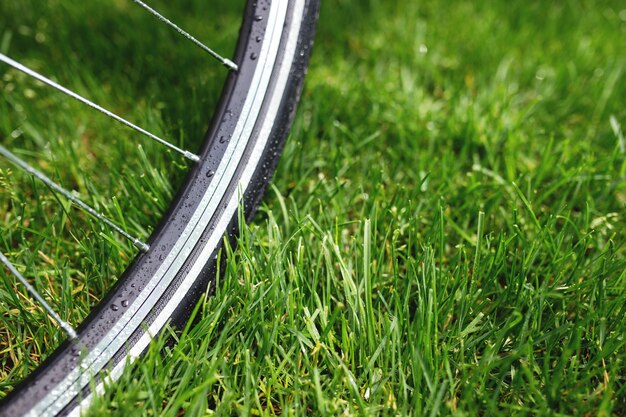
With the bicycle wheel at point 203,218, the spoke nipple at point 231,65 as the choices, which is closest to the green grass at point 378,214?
the bicycle wheel at point 203,218

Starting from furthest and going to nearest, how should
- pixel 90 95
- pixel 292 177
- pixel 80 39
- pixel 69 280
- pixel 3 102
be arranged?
pixel 80 39 → pixel 90 95 → pixel 3 102 → pixel 292 177 → pixel 69 280

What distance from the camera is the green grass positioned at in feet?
3.51

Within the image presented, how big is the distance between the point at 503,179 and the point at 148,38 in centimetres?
118

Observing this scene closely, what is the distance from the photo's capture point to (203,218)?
1103 mm

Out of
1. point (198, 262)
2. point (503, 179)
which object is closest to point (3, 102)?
point (198, 262)

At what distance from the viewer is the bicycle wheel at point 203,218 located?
938 mm

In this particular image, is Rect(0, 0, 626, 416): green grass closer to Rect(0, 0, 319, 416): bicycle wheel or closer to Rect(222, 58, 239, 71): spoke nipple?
Rect(0, 0, 319, 416): bicycle wheel

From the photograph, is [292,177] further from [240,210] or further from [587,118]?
[587,118]

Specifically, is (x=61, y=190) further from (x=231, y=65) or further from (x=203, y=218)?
(x=231, y=65)

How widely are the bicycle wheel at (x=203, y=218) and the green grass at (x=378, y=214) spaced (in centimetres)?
5

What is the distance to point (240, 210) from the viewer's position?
3.76 ft

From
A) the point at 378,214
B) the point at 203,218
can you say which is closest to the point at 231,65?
the point at 203,218

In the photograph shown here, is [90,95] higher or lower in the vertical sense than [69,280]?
higher

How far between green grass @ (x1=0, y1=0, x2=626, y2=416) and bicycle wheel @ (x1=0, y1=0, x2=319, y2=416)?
2.1 inches
